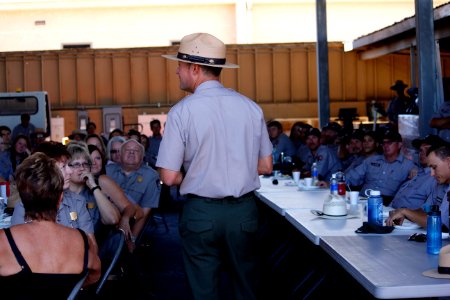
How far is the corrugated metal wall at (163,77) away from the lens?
19781 millimetres

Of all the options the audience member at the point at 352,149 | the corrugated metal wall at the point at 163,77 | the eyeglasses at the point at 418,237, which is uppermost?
the corrugated metal wall at the point at 163,77

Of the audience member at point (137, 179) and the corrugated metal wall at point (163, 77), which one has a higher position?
the corrugated metal wall at point (163, 77)

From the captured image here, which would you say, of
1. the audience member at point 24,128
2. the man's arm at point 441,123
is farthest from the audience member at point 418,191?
the audience member at point 24,128

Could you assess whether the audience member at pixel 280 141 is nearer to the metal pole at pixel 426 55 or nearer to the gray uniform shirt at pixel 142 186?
the metal pole at pixel 426 55

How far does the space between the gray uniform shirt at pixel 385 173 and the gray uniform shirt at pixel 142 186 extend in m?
2.48

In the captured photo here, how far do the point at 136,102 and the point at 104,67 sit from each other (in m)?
1.26

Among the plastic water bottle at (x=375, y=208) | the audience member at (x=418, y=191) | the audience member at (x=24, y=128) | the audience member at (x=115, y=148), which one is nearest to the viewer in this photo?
the plastic water bottle at (x=375, y=208)

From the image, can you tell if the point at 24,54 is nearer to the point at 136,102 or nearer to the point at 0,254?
the point at 136,102

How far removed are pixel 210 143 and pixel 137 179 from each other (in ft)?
8.98

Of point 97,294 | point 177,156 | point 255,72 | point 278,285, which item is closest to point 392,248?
point 177,156

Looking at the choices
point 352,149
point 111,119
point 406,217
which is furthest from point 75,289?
point 111,119

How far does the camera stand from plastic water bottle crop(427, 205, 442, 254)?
3645 millimetres

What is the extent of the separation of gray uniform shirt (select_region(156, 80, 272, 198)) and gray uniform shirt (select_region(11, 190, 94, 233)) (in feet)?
2.17

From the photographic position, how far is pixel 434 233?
366cm
